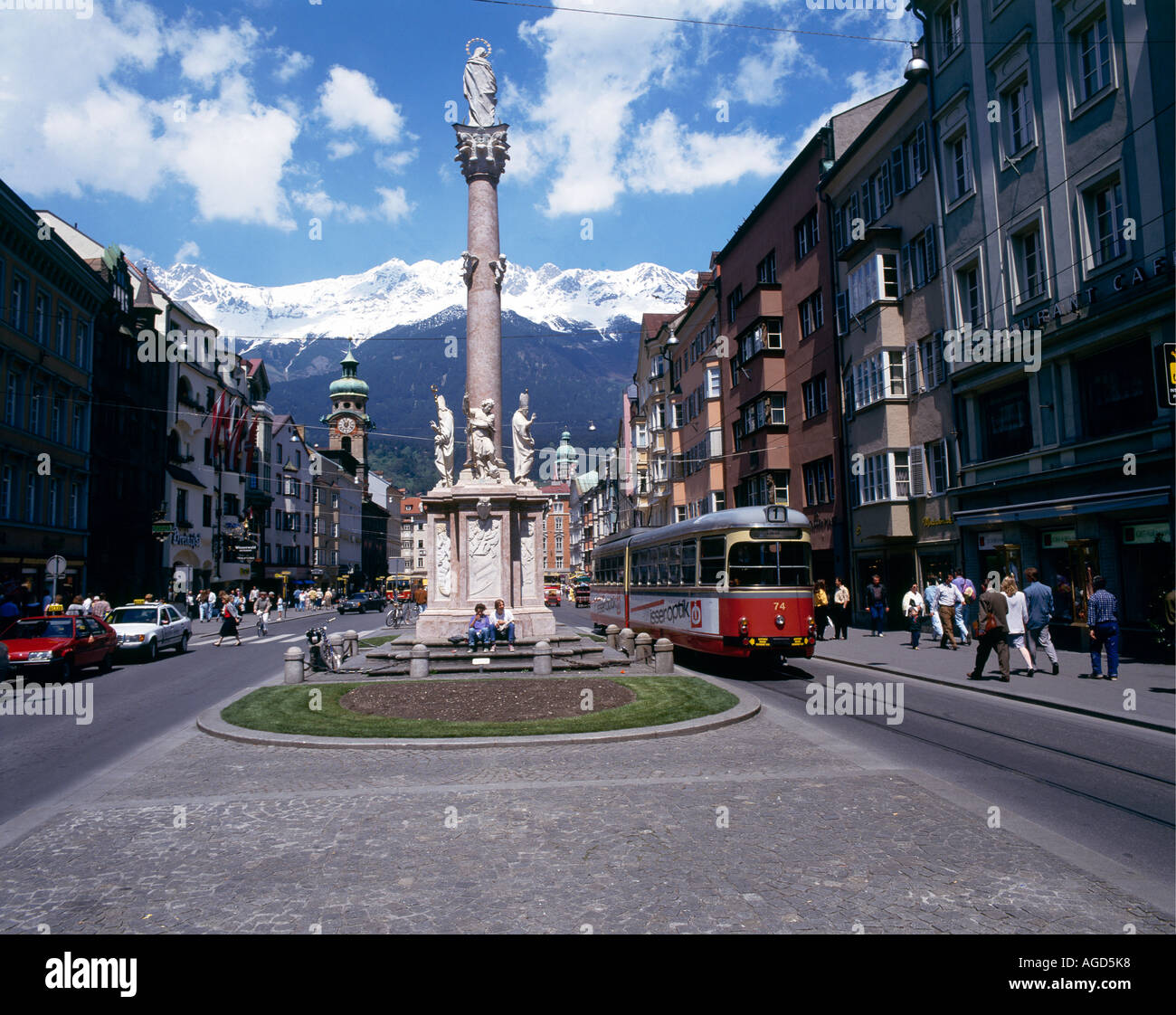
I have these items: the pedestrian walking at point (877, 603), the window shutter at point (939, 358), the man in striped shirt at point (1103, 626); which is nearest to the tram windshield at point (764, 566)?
the man in striped shirt at point (1103, 626)

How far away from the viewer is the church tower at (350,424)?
117625 mm

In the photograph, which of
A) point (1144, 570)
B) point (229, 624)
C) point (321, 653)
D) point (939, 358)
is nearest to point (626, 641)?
point (321, 653)

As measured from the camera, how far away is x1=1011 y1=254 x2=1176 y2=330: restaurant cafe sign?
18.3 m

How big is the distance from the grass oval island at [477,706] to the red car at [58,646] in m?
6.24

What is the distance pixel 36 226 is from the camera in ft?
115

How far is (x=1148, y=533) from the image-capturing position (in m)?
19.2

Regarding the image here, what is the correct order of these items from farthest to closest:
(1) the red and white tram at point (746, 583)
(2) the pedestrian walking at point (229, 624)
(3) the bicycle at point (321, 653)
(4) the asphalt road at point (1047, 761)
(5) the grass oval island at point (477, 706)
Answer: (2) the pedestrian walking at point (229, 624) → (3) the bicycle at point (321, 653) → (1) the red and white tram at point (746, 583) → (5) the grass oval island at point (477, 706) → (4) the asphalt road at point (1047, 761)

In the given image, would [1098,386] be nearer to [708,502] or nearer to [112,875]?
[112,875]

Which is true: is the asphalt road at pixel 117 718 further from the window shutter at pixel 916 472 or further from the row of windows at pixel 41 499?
the window shutter at pixel 916 472

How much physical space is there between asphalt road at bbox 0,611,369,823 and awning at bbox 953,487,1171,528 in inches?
773

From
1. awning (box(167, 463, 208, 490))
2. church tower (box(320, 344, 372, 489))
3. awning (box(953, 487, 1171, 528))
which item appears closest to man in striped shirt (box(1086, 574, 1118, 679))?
awning (box(953, 487, 1171, 528))

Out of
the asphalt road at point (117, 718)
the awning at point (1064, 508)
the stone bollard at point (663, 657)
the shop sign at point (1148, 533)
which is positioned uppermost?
the awning at point (1064, 508)

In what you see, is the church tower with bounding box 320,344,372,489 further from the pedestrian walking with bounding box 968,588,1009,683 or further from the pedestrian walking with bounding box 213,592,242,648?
the pedestrian walking with bounding box 968,588,1009,683

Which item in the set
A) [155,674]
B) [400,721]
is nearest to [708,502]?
[155,674]
